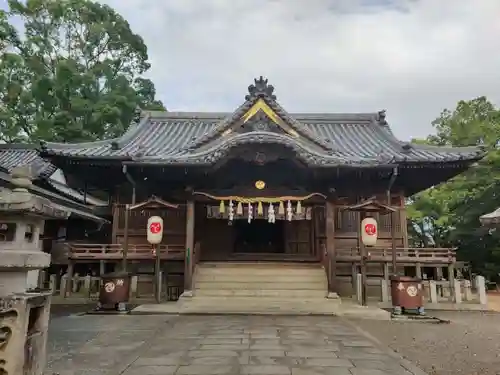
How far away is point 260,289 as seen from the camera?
13.0 m

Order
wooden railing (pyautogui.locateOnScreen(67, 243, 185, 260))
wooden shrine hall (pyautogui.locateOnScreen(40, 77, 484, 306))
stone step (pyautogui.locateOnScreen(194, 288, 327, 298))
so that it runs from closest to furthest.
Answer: stone step (pyautogui.locateOnScreen(194, 288, 327, 298)) < wooden shrine hall (pyautogui.locateOnScreen(40, 77, 484, 306)) < wooden railing (pyautogui.locateOnScreen(67, 243, 185, 260))

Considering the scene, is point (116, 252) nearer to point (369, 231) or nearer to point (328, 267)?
point (328, 267)

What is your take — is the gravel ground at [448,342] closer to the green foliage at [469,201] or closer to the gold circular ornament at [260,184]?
the gold circular ornament at [260,184]

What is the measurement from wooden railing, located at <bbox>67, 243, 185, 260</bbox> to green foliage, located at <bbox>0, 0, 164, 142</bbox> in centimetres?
1508

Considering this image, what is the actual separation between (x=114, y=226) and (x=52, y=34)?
22.8 m

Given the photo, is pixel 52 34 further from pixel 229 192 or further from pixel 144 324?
pixel 144 324

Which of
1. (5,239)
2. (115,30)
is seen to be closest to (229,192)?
(5,239)

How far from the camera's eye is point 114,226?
15250 millimetres

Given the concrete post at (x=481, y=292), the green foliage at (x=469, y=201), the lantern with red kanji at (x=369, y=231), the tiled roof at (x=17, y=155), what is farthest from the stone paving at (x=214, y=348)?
the green foliage at (x=469, y=201)

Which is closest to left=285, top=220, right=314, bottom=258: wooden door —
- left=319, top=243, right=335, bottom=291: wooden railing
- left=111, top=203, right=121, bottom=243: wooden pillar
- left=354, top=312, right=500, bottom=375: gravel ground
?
left=319, top=243, right=335, bottom=291: wooden railing

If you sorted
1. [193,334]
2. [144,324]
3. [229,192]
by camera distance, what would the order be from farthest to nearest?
1. [229,192]
2. [144,324]
3. [193,334]

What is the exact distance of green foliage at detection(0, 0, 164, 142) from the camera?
27984mm

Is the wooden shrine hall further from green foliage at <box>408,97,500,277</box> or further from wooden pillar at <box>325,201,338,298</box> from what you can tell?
green foliage at <box>408,97,500,277</box>

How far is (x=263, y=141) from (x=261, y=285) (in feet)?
15.4
